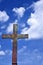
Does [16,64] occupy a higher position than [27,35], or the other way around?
[27,35]

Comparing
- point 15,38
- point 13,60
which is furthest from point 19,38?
point 13,60

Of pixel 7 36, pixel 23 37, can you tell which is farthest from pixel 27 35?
pixel 7 36

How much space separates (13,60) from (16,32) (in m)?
1.48

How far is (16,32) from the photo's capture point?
516 inches

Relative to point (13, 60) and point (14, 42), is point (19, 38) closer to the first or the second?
point (14, 42)

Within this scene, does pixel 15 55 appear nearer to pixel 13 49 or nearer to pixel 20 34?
pixel 13 49

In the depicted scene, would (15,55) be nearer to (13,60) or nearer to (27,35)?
(13,60)

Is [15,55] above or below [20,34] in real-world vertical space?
below

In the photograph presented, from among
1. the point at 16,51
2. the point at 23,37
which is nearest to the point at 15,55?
the point at 16,51

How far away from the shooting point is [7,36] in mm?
13352

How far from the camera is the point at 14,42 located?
12922 mm

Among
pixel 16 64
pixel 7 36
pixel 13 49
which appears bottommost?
pixel 16 64

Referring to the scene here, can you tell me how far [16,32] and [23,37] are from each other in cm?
49

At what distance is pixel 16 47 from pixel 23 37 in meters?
0.74
